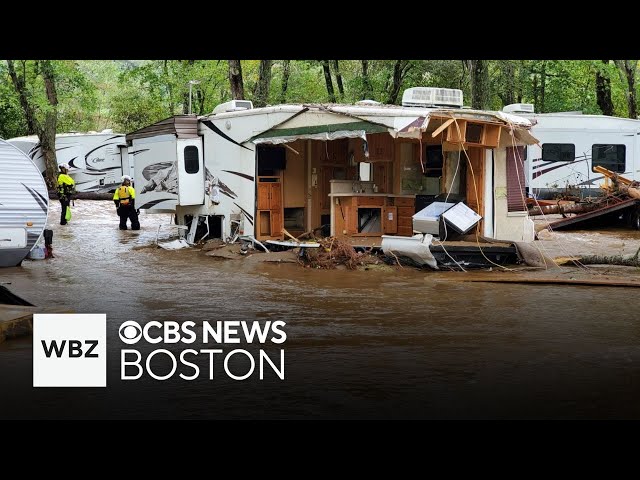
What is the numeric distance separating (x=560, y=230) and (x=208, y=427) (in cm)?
2029

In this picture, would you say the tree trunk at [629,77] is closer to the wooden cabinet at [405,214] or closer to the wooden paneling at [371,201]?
the wooden cabinet at [405,214]

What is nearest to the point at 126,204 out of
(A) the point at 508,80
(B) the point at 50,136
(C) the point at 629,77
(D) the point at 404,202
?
(D) the point at 404,202

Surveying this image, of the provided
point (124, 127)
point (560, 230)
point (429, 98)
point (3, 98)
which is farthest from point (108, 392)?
point (124, 127)

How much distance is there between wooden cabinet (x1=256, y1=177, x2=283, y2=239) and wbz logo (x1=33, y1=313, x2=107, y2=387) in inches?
342

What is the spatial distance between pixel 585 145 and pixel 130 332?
841 inches

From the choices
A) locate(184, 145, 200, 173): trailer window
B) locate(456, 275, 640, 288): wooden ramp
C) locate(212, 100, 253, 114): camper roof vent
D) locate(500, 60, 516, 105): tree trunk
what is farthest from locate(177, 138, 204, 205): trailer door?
locate(500, 60, 516, 105): tree trunk

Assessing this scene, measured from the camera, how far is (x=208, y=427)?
4938 millimetres

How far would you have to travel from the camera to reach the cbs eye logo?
400 inches

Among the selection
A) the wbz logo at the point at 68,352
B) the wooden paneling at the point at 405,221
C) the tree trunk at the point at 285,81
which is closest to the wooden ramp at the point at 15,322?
the wbz logo at the point at 68,352

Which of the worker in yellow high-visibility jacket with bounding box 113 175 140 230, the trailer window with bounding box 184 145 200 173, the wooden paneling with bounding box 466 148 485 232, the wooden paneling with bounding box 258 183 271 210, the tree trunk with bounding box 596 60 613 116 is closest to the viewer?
the wooden paneling with bounding box 466 148 485 232

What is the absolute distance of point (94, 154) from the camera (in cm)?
3409

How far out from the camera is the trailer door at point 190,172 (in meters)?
19.9

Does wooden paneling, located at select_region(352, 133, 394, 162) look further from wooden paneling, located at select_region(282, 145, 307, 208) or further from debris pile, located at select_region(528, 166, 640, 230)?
debris pile, located at select_region(528, 166, 640, 230)

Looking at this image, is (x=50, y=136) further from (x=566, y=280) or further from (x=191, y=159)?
(x=566, y=280)
